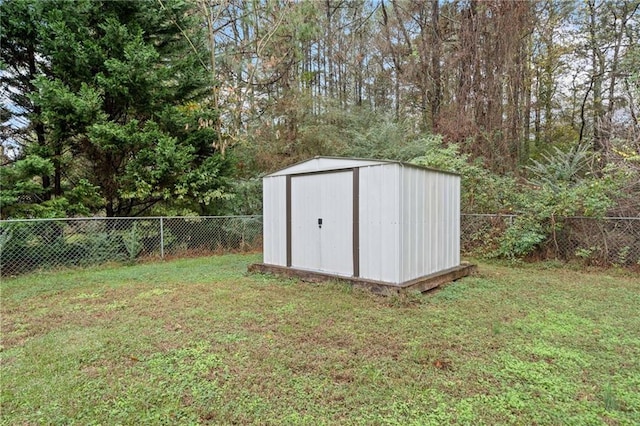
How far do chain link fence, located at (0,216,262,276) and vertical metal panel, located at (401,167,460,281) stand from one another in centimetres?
450

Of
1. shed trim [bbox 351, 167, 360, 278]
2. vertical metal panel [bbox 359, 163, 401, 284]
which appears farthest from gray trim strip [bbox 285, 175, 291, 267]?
vertical metal panel [bbox 359, 163, 401, 284]

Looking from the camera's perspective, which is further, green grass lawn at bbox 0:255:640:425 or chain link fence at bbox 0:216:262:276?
chain link fence at bbox 0:216:262:276

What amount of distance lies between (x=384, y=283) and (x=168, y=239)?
4.83m

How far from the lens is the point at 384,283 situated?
4.00m

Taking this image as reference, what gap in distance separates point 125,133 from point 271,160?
3851 millimetres

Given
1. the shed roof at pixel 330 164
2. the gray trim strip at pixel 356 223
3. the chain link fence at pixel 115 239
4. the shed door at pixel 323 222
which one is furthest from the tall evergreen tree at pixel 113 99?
the gray trim strip at pixel 356 223

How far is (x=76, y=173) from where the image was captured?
22.5ft

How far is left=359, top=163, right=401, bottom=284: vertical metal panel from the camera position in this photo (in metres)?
3.99

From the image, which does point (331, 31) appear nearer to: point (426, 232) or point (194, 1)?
point (194, 1)

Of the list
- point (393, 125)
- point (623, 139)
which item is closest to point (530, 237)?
point (623, 139)

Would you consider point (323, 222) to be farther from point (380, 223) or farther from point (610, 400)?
point (610, 400)

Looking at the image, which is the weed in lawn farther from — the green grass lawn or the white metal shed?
the white metal shed

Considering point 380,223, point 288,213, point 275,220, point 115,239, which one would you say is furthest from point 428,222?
point 115,239

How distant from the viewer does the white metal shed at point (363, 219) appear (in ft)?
13.3
